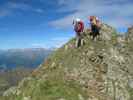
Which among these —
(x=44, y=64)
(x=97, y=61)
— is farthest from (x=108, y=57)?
(x=44, y=64)

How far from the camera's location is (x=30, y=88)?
3034 cm

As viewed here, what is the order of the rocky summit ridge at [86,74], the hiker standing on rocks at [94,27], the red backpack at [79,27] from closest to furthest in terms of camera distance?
the rocky summit ridge at [86,74] < the red backpack at [79,27] < the hiker standing on rocks at [94,27]

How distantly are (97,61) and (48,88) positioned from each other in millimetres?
10553

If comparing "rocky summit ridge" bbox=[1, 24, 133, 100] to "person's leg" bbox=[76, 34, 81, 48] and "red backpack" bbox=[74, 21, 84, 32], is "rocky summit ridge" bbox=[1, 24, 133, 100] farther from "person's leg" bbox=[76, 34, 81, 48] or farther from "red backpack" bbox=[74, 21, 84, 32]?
"red backpack" bbox=[74, 21, 84, 32]

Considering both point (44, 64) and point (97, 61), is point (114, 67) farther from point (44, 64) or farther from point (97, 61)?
point (44, 64)

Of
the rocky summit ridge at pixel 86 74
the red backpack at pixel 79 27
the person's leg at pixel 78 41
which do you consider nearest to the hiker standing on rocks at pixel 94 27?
the rocky summit ridge at pixel 86 74

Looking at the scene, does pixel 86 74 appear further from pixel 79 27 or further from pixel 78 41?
pixel 79 27

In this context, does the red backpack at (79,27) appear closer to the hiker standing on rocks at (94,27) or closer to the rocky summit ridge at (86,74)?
the hiker standing on rocks at (94,27)

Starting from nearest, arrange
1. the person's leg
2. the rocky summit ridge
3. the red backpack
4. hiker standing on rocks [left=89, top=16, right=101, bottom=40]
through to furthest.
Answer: the rocky summit ridge → the person's leg → the red backpack → hiker standing on rocks [left=89, top=16, right=101, bottom=40]

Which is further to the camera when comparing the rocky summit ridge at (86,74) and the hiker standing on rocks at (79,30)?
the hiker standing on rocks at (79,30)

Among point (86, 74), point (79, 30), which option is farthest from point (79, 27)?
point (86, 74)

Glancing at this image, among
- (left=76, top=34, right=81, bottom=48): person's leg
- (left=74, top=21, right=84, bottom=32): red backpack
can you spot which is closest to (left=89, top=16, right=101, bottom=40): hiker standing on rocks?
(left=74, top=21, right=84, bottom=32): red backpack

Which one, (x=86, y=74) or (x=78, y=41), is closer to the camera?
(x=86, y=74)

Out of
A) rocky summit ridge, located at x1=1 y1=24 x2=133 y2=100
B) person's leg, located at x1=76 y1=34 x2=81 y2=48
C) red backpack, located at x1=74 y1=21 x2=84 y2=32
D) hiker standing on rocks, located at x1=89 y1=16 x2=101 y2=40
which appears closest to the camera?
rocky summit ridge, located at x1=1 y1=24 x2=133 y2=100
